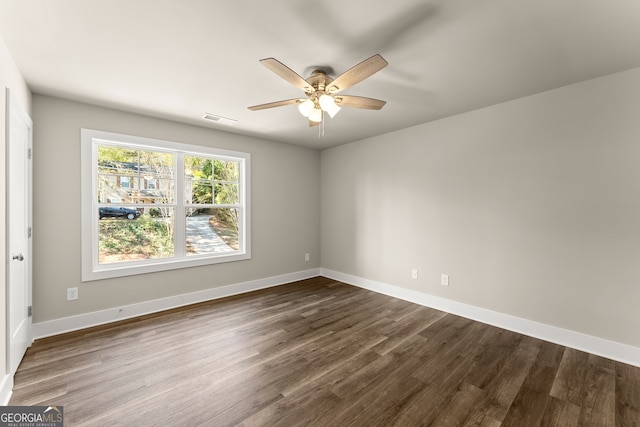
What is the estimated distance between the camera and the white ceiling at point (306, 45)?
162 cm

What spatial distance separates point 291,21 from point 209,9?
486 millimetres

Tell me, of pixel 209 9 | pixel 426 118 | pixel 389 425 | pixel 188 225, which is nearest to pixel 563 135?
pixel 426 118

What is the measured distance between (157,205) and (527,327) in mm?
4561

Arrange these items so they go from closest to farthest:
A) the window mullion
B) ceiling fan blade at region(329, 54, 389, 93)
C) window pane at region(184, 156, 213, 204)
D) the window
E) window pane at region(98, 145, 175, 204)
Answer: ceiling fan blade at region(329, 54, 389, 93), the window, window pane at region(98, 145, 175, 204), the window mullion, window pane at region(184, 156, 213, 204)

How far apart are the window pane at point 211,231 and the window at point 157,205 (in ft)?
0.04

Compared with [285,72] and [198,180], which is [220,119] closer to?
[198,180]

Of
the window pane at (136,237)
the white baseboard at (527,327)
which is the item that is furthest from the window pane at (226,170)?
the white baseboard at (527,327)

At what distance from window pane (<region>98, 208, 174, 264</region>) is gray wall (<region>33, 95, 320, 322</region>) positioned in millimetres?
265

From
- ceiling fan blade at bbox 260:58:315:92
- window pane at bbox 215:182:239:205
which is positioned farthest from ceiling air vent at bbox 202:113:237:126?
ceiling fan blade at bbox 260:58:315:92

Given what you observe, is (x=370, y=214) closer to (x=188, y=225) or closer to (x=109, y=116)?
(x=188, y=225)

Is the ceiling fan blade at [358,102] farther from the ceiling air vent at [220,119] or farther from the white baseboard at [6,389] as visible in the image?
the white baseboard at [6,389]

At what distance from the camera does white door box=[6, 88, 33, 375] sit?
1937 mm

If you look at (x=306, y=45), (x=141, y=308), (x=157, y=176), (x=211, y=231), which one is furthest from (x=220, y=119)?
(x=141, y=308)

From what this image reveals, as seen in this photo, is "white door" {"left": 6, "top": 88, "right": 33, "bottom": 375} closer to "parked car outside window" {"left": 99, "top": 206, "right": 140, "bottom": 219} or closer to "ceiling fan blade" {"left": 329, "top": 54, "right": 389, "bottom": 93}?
"parked car outside window" {"left": 99, "top": 206, "right": 140, "bottom": 219}
